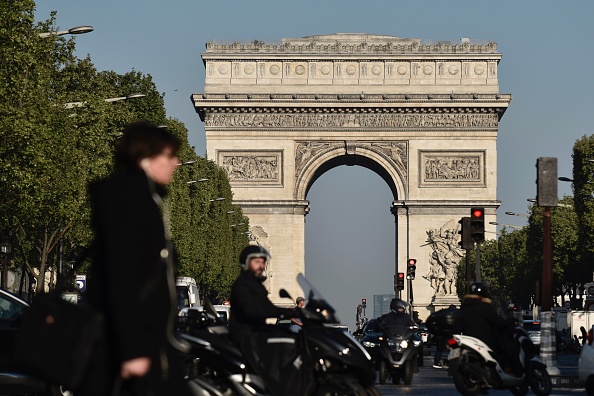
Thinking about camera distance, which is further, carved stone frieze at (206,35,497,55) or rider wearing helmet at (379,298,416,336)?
carved stone frieze at (206,35,497,55)

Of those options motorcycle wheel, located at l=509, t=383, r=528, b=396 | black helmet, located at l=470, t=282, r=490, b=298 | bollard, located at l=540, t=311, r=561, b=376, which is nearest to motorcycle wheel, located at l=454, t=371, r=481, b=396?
motorcycle wheel, located at l=509, t=383, r=528, b=396

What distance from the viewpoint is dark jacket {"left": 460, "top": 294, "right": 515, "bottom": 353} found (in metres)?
20.5

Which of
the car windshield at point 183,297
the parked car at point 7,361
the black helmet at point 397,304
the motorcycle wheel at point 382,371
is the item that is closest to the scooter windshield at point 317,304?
the parked car at point 7,361

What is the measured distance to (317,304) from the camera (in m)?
14.4

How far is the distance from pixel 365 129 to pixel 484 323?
75743 millimetres

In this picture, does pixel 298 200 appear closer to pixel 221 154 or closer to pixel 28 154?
pixel 221 154

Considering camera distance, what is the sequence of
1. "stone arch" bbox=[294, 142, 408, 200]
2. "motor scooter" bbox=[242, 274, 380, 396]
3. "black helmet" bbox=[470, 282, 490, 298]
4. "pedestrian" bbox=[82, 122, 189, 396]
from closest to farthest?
"pedestrian" bbox=[82, 122, 189, 396], "motor scooter" bbox=[242, 274, 380, 396], "black helmet" bbox=[470, 282, 490, 298], "stone arch" bbox=[294, 142, 408, 200]

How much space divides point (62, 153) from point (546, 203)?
18.1m

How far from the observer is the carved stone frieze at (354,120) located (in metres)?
95.4

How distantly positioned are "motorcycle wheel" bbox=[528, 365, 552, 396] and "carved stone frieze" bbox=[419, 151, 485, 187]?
244ft

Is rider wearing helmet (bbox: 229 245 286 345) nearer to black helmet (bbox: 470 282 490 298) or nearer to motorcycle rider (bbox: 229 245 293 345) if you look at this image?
motorcycle rider (bbox: 229 245 293 345)

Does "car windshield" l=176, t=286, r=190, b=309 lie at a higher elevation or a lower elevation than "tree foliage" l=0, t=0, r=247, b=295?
lower

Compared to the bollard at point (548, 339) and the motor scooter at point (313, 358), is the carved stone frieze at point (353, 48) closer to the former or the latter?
the bollard at point (548, 339)

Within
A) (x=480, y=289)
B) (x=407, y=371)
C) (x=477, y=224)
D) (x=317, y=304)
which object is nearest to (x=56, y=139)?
(x=477, y=224)
